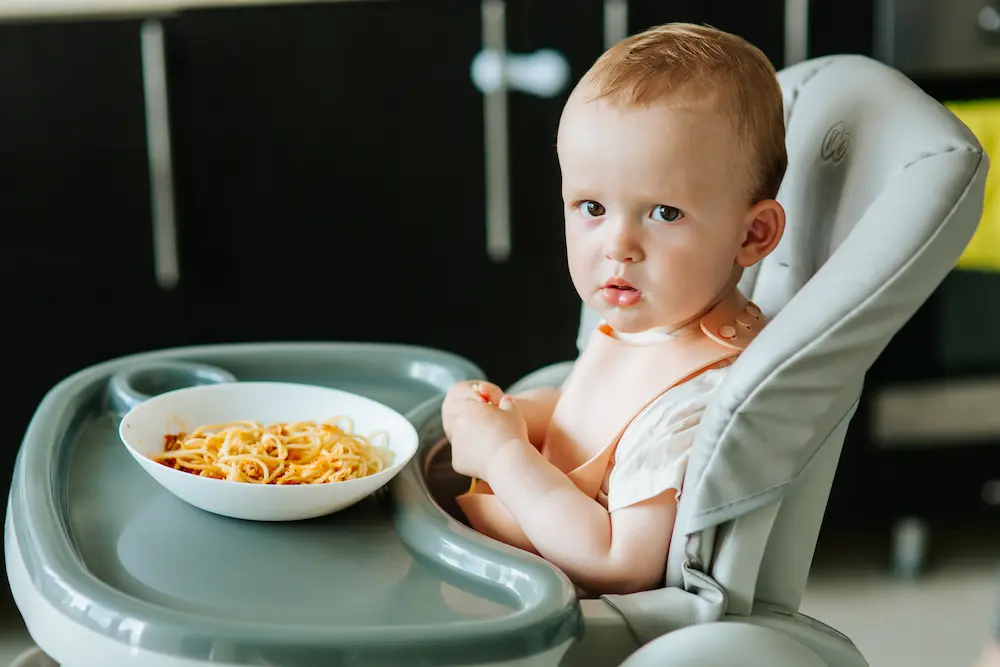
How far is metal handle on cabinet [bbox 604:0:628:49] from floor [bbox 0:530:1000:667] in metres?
1.07

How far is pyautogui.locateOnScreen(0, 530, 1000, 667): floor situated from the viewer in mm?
1921

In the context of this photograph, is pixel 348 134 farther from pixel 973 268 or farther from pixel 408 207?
pixel 973 268

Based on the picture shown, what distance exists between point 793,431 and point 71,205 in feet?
4.87

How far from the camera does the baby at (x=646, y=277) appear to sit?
0.82 meters

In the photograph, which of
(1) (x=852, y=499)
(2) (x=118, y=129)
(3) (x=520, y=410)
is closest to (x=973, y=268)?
(1) (x=852, y=499)

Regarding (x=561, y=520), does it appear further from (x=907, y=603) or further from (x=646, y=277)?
(x=907, y=603)

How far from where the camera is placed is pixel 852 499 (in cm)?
215

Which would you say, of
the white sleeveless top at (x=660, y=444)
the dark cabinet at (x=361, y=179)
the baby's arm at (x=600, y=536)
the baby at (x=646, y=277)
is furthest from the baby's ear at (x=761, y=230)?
the dark cabinet at (x=361, y=179)

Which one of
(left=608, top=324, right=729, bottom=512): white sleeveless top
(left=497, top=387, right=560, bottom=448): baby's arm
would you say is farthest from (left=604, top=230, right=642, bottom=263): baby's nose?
(left=497, top=387, right=560, bottom=448): baby's arm

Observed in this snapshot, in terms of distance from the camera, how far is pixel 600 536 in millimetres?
812

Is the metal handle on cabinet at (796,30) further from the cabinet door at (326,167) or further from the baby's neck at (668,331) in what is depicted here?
the baby's neck at (668,331)

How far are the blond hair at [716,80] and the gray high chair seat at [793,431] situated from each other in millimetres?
83

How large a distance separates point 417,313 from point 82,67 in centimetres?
70

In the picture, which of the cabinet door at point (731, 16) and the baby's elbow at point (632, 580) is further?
the cabinet door at point (731, 16)
